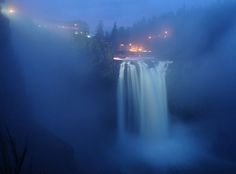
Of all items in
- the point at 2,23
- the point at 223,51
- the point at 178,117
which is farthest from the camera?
the point at 223,51

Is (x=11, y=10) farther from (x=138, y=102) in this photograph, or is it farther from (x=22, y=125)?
(x=22, y=125)

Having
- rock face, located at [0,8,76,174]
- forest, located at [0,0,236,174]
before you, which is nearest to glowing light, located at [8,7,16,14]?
forest, located at [0,0,236,174]

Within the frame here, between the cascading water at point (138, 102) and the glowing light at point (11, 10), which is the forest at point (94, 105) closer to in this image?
the cascading water at point (138, 102)

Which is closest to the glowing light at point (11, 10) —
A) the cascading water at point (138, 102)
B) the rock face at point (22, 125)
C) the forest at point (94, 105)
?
the forest at point (94, 105)

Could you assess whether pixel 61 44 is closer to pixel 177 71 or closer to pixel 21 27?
pixel 21 27

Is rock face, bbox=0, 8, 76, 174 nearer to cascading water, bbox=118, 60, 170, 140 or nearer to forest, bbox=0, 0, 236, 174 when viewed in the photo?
forest, bbox=0, 0, 236, 174

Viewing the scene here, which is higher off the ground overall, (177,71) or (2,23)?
(2,23)

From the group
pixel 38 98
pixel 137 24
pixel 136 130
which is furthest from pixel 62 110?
pixel 137 24
